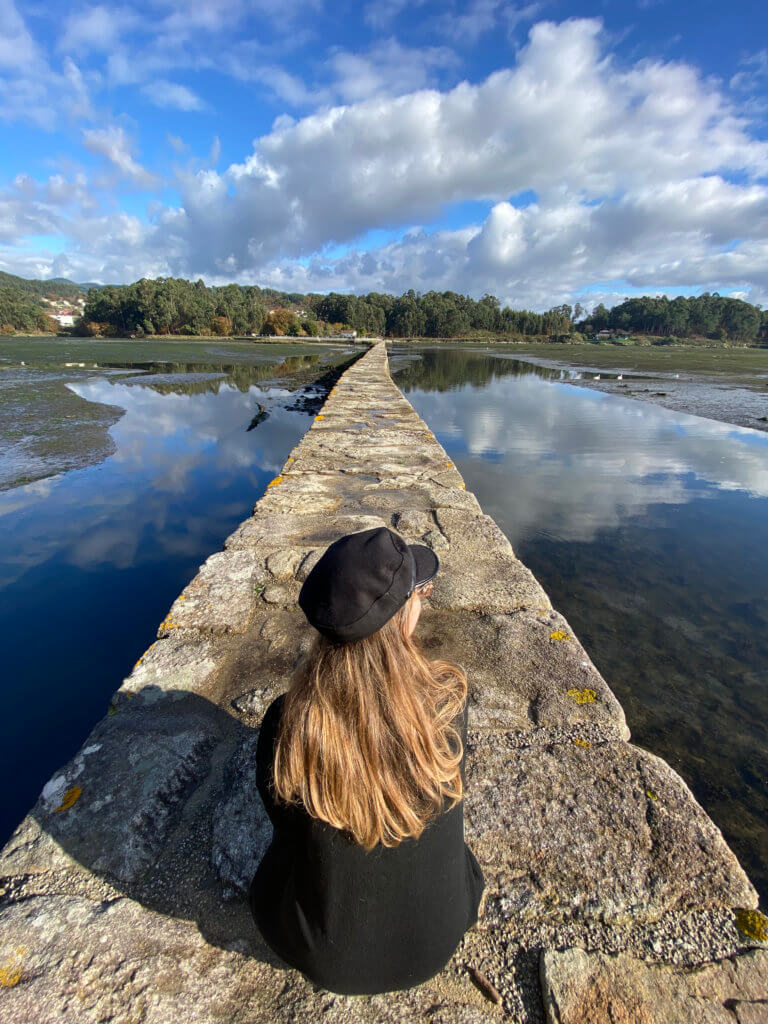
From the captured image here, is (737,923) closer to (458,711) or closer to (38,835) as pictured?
(458,711)

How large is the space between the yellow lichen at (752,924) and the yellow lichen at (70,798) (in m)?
2.05

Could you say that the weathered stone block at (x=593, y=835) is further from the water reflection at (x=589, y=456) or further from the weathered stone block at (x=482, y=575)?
the water reflection at (x=589, y=456)

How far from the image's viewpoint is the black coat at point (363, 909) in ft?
3.58

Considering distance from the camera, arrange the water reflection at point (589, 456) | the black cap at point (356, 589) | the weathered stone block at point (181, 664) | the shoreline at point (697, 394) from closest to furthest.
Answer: the black cap at point (356, 589)
the weathered stone block at point (181, 664)
the water reflection at point (589, 456)
the shoreline at point (697, 394)

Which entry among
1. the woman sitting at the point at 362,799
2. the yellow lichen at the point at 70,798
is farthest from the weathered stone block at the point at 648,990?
the yellow lichen at the point at 70,798

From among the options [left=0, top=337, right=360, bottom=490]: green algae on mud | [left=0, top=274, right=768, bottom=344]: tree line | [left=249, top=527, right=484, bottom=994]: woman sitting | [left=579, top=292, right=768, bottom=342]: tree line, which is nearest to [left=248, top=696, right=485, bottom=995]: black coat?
[left=249, top=527, right=484, bottom=994]: woman sitting

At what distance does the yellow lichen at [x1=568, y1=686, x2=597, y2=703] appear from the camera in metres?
2.00

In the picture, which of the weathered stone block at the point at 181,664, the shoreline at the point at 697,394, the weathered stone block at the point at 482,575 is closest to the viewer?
the weathered stone block at the point at 181,664

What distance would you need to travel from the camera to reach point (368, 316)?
A: 83.8 metres

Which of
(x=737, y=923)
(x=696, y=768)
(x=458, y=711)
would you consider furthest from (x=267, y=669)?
(x=696, y=768)

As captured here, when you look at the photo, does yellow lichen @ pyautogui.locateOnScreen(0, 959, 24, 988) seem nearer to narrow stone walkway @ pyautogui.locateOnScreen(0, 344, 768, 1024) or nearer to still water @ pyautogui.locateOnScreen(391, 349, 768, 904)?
narrow stone walkway @ pyautogui.locateOnScreen(0, 344, 768, 1024)

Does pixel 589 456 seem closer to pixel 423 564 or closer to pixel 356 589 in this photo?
pixel 423 564

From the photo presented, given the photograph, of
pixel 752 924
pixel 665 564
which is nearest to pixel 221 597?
pixel 752 924

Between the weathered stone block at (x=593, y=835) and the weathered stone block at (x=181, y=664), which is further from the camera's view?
the weathered stone block at (x=181, y=664)
